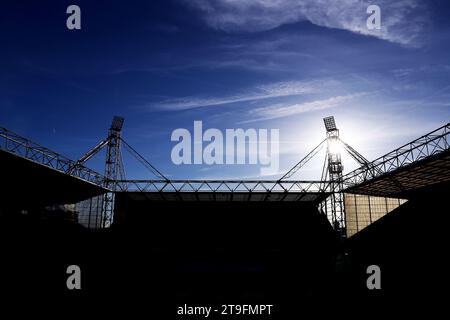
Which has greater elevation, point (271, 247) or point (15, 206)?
point (15, 206)

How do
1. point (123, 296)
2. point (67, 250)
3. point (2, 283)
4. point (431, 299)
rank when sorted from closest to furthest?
point (431, 299) < point (2, 283) < point (123, 296) < point (67, 250)

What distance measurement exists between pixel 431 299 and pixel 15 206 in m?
38.9

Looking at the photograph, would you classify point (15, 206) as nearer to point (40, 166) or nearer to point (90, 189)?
point (90, 189)

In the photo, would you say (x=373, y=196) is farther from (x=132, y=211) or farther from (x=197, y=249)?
(x=132, y=211)

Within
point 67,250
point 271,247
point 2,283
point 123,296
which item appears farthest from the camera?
→ point 271,247

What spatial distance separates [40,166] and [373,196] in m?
34.9

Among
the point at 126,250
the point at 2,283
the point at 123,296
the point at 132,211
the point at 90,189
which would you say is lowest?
the point at 123,296

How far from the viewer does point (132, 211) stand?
110 feet

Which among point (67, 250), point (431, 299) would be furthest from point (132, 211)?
point (431, 299)

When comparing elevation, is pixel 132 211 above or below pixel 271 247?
above

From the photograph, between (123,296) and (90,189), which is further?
(90,189)

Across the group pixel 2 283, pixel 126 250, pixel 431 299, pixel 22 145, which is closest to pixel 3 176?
pixel 22 145

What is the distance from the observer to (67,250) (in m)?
26.7

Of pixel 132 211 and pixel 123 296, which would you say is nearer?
pixel 123 296
